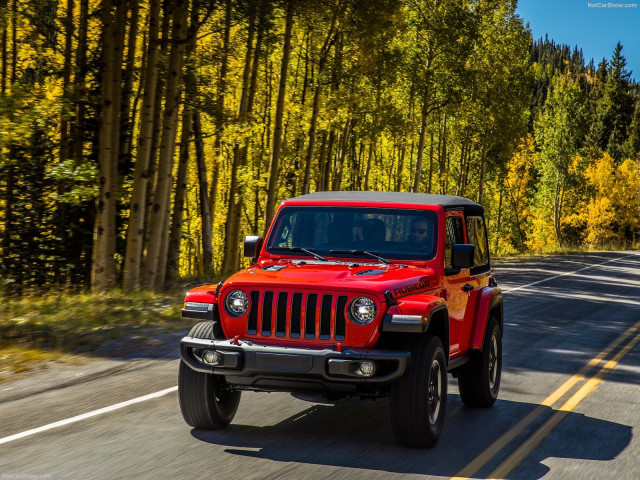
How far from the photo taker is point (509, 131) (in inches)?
1927

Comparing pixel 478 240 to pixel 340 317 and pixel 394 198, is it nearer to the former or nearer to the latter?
pixel 394 198

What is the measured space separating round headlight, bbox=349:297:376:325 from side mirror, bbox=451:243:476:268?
4.44 feet

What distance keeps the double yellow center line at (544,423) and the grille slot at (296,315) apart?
157 centimetres

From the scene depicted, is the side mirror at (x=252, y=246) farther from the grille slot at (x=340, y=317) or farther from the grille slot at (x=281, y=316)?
the grille slot at (x=340, y=317)

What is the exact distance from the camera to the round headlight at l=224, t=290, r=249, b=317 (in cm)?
628

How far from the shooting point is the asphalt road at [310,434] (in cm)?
579

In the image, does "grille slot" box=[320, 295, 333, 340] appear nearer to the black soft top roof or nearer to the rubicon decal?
the rubicon decal

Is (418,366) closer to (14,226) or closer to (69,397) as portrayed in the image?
(69,397)

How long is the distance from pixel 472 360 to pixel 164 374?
11.4ft

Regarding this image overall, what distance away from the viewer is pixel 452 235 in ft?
25.4

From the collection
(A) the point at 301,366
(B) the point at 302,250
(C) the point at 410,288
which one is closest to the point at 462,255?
(C) the point at 410,288

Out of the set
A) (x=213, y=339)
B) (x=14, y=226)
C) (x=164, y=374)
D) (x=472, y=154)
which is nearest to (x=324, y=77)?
(x=14, y=226)

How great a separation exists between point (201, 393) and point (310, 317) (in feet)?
3.76

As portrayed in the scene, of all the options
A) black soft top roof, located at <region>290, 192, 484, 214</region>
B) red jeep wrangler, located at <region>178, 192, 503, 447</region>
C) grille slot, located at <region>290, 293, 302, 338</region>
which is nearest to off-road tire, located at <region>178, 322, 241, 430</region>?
red jeep wrangler, located at <region>178, 192, 503, 447</region>
